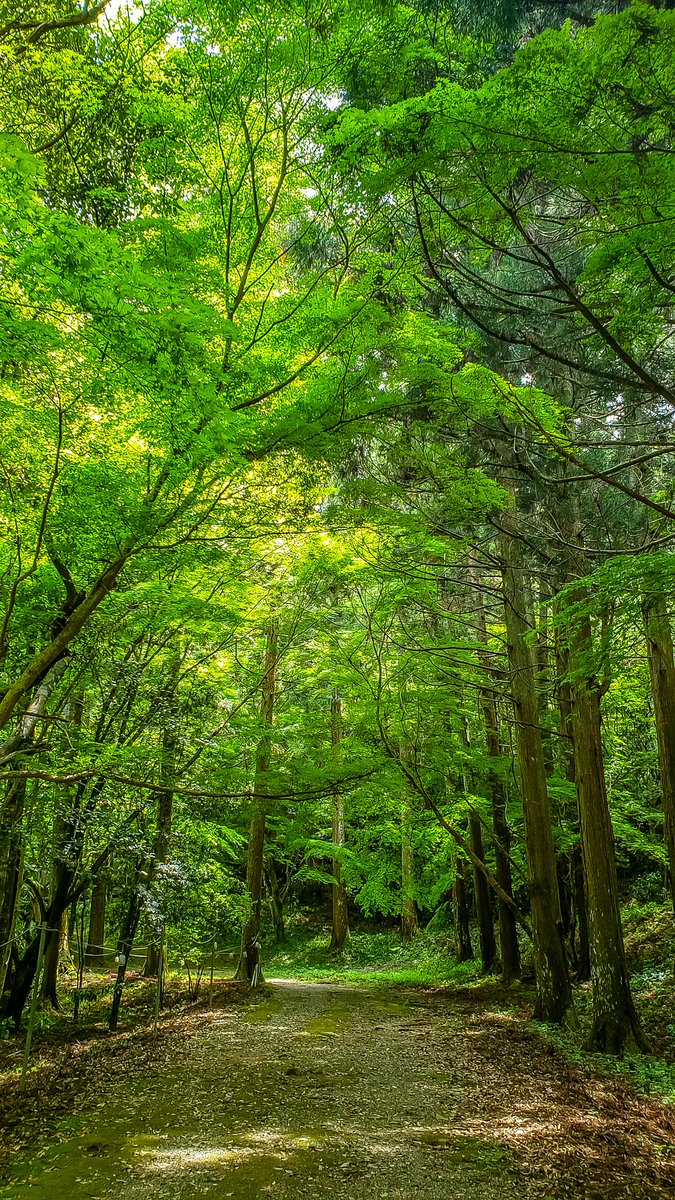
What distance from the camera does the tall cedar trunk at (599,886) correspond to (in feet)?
21.5

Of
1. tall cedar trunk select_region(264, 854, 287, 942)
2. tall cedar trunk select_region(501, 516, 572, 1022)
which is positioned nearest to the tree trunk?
→ tall cedar trunk select_region(501, 516, 572, 1022)

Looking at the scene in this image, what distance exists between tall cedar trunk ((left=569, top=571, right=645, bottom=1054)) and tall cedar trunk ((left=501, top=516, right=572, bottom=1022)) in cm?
110

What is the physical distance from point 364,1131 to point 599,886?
3741mm

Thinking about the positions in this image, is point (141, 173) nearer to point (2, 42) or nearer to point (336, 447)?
point (2, 42)

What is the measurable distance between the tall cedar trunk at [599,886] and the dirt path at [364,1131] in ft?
2.57

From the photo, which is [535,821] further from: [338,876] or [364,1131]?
[338,876]

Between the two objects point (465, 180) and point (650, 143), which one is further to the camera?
point (465, 180)

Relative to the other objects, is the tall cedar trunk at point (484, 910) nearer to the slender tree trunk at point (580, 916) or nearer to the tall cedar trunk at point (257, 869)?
the slender tree trunk at point (580, 916)

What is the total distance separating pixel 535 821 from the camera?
888 cm

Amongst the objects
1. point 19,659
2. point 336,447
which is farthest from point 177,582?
point 336,447

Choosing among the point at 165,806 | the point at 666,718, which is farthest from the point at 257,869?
the point at 666,718

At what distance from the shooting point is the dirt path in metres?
3.83

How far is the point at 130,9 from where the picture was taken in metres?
4.30

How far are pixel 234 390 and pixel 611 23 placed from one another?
275cm
